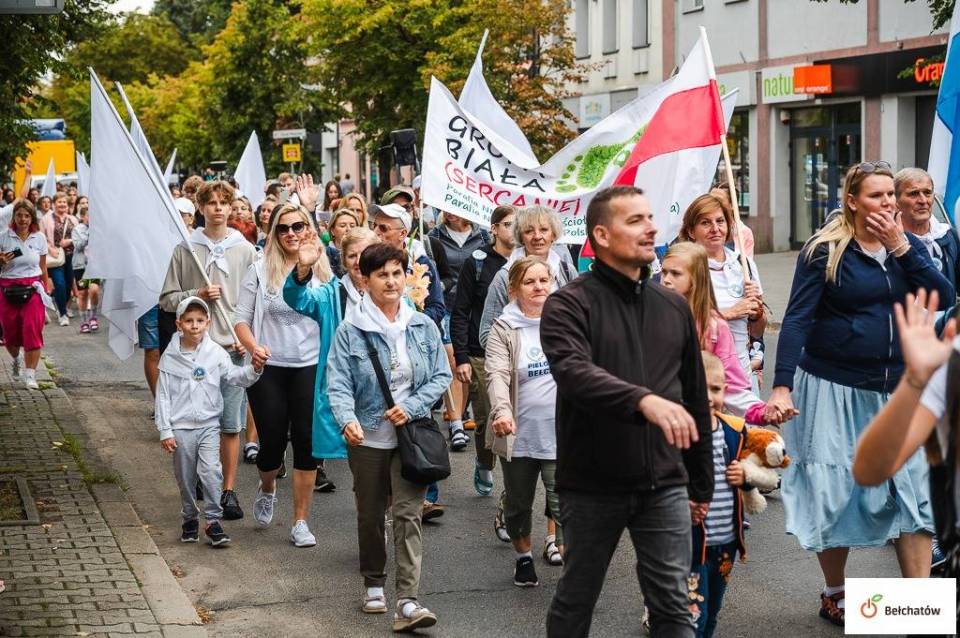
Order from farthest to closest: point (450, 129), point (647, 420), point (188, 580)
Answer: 1. point (450, 129)
2. point (188, 580)
3. point (647, 420)

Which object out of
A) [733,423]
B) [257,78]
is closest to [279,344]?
[733,423]

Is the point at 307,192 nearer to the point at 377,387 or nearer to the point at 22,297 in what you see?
the point at 22,297

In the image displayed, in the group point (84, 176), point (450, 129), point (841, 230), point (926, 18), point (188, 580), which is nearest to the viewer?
point (841, 230)

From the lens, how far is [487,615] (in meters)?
6.94

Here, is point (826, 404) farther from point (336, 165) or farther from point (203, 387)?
point (336, 165)

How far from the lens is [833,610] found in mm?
6555

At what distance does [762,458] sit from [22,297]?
1071 cm

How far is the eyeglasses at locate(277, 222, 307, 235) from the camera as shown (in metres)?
8.73

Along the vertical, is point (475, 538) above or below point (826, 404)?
below

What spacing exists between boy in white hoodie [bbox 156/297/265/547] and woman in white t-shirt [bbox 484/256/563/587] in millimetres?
1788

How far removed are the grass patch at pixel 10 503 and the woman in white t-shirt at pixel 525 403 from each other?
3061 mm

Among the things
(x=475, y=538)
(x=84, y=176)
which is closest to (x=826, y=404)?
(x=475, y=538)

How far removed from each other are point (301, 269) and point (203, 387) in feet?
2.89

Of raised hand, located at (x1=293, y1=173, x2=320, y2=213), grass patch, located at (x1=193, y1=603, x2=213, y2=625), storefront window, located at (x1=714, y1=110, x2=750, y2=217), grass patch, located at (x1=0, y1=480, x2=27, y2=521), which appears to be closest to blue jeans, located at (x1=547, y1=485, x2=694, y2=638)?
grass patch, located at (x1=193, y1=603, x2=213, y2=625)
